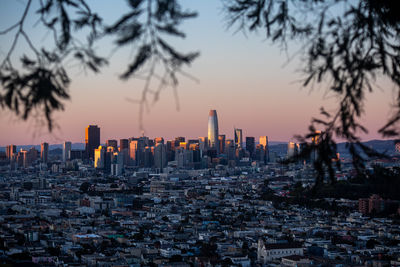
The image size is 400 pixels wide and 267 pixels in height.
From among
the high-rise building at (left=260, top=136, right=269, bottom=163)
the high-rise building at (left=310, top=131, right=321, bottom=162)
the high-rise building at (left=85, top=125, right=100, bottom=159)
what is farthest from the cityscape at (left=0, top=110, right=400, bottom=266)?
the high-rise building at (left=260, top=136, right=269, bottom=163)

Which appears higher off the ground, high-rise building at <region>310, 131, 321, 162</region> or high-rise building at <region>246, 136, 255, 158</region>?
high-rise building at <region>246, 136, 255, 158</region>

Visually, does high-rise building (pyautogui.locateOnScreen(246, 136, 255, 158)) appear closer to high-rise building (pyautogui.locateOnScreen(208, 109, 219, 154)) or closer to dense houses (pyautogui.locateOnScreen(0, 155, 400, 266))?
high-rise building (pyautogui.locateOnScreen(208, 109, 219, 154))

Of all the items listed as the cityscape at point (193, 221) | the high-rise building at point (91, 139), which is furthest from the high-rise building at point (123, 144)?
the cityscape at point (193, 221)

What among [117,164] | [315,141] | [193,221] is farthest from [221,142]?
[315,141]

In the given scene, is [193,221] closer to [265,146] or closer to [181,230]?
[181,230]

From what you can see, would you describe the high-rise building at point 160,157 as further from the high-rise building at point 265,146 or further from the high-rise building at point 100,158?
the high-rise building at point 265,146

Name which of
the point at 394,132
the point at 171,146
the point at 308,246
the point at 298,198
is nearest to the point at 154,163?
the point at 171,146
